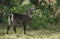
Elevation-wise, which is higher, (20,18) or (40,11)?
(40,11)

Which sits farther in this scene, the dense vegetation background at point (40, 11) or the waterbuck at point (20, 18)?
the dense vegetation background at point (40, 11)

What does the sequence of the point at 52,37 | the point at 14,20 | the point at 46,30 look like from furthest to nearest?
the point at 46,30 < the point at 14,20 < the point at 52,37

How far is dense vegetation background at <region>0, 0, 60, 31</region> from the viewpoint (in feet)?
44.7

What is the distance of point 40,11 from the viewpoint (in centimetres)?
1395

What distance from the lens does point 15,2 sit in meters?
13.8

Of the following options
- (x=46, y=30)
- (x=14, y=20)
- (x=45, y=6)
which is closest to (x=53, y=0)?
(x=45, y=6)

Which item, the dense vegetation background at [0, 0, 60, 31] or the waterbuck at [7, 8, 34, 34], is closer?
the waterbuck at [7, 8, 34, 34]

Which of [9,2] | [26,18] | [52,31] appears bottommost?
[52,31]

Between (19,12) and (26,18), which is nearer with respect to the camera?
(26,18)

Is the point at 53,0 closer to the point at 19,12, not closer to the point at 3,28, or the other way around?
the point at 19,12

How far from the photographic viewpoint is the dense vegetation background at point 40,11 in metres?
13.6

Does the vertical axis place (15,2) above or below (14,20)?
above

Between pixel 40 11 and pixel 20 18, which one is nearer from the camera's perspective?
pixel 20 18

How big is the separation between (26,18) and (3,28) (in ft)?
6.61
